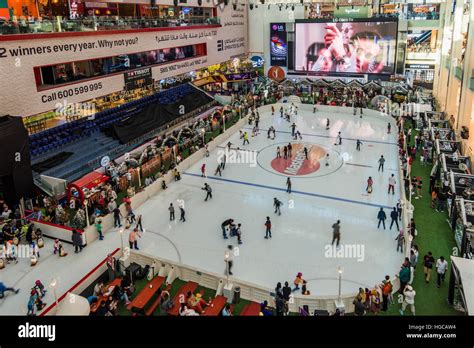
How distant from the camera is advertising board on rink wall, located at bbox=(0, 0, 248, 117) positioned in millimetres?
20625

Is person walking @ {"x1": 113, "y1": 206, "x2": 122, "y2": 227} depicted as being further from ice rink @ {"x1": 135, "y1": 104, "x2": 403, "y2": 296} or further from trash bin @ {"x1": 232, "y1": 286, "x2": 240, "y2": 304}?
trash bin @ {"x1": 232, "y1": 286, "x2": 240, "y2": 304}

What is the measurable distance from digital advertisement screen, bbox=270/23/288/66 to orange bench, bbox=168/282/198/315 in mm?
39207

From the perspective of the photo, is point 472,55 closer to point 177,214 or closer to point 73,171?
point 177,214

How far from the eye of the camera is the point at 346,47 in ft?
149

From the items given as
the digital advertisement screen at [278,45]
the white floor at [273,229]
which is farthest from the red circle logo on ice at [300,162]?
the digital advertisement screen at [278,45]

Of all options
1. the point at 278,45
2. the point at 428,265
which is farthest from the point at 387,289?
the point at 278,45

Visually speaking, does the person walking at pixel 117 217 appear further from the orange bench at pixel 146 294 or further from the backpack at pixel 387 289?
the backpack at pixel 387 289

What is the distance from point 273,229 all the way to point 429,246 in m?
6.62

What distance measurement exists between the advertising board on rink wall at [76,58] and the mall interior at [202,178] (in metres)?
0.10

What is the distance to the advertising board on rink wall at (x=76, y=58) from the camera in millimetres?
20625
